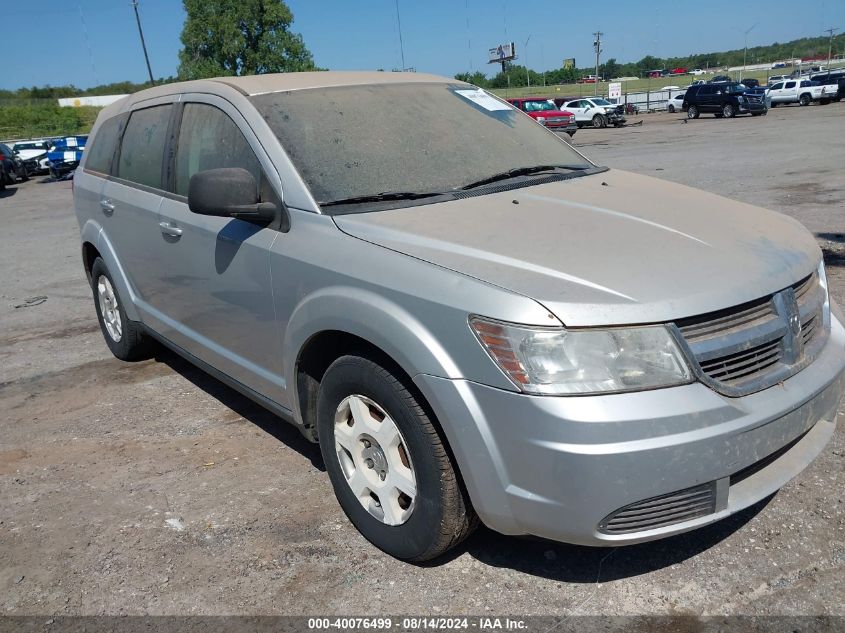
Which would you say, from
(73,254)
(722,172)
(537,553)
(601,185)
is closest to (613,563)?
(537,553)

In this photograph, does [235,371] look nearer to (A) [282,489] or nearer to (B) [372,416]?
(A) [282,489]

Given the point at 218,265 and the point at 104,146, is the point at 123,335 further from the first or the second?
the point at 218,265

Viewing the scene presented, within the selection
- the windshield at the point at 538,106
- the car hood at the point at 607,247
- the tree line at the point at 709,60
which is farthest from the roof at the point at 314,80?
the tree line at the point at 709,60

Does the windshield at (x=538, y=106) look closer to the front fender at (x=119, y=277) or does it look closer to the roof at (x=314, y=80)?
the front fender at (x=119, y=277)

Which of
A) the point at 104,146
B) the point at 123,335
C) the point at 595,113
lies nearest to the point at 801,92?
the point at 595,113

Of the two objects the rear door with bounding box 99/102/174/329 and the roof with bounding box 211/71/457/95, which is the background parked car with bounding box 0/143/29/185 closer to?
the rear door with bounding box 99/102/174/329

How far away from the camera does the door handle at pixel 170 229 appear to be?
3811 mm

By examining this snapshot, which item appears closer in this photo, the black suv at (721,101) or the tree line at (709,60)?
the black suv at (721,101)

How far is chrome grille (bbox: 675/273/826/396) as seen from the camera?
226 centimetres

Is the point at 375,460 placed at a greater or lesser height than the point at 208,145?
lesser

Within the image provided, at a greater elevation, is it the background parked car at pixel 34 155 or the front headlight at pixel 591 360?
the background parked car at pixel 34 155

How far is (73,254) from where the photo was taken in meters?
10.4

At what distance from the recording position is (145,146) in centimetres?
440

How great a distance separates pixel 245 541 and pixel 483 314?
5.13 feet
